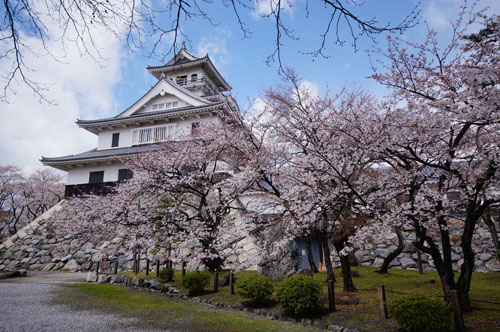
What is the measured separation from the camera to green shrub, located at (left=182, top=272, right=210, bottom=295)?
386 inches

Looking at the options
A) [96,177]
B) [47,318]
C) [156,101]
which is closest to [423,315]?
[47,318]

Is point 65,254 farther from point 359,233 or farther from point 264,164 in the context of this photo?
point 359,233

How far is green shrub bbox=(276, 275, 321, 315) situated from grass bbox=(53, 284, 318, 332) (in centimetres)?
50

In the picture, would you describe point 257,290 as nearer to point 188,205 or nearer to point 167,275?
point 188,205

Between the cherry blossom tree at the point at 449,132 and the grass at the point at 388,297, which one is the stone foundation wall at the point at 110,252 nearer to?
the grass at the point at 388,297

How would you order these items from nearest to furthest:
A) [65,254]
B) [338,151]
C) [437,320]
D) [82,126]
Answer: [437,320] → [338,151] → [65,254] → [82,126]

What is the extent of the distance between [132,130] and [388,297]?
20.2 meters

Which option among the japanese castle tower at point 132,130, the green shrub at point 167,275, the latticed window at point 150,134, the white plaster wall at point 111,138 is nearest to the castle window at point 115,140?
the japanese castle tower at point 132,130

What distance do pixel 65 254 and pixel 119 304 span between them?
39.4 feet

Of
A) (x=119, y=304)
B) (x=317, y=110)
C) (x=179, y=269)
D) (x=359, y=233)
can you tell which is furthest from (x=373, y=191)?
(x=179, y=269)

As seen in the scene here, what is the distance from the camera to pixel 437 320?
5.23 meters

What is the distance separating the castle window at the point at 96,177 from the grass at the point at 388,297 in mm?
11503

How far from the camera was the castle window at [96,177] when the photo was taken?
20672 mm

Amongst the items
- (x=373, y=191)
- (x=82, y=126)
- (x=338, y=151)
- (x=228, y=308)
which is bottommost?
(x=228, y=308)
